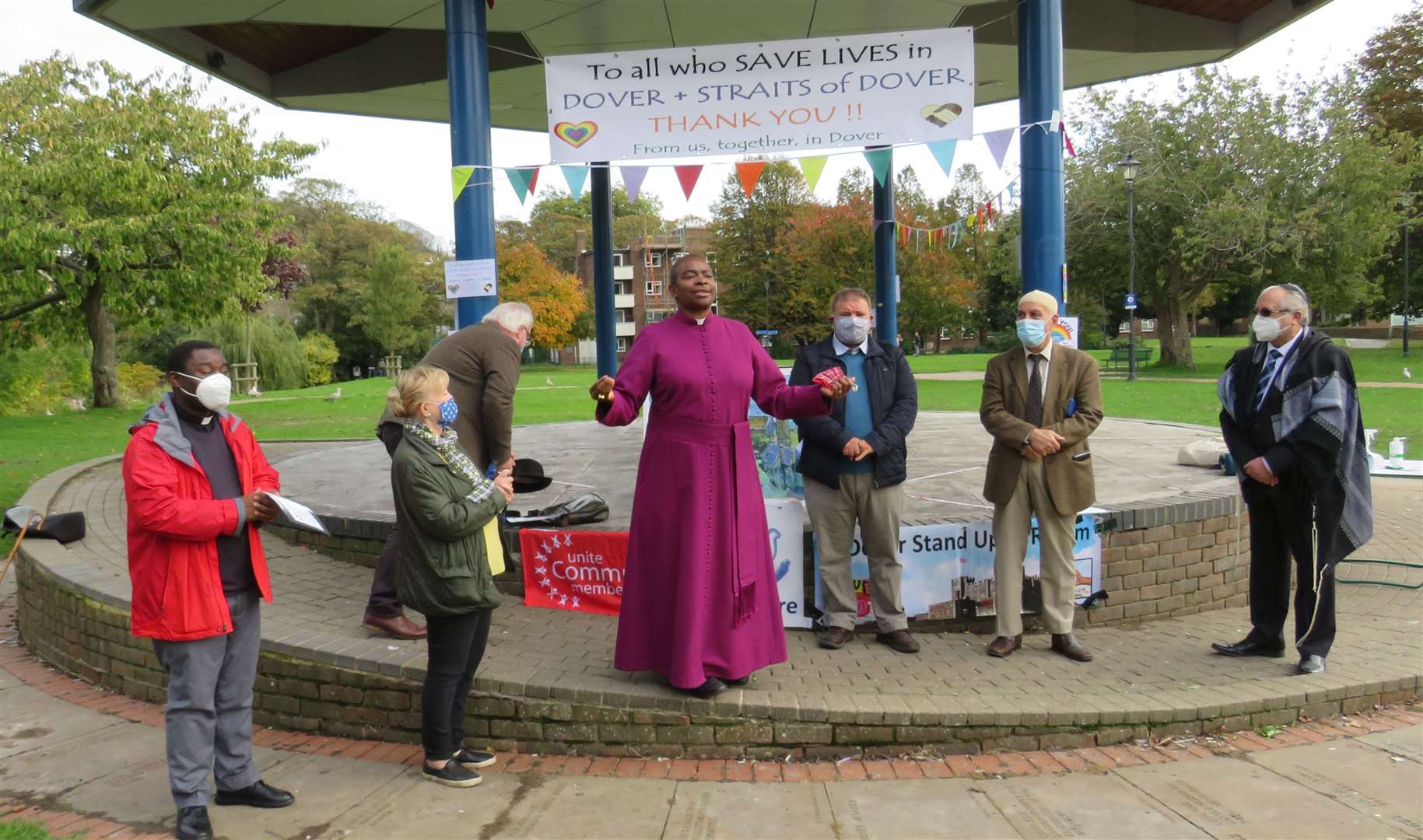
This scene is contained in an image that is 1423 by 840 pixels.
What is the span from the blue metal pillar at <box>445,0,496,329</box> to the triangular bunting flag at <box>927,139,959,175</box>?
131 inches

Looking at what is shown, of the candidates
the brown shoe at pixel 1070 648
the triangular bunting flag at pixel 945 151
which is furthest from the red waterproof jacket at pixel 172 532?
the triangular bunting flag at pixel 945 151

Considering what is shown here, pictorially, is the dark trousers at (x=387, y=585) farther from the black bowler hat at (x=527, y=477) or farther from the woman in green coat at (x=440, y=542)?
the woman in green coat at (x=440, y=542)

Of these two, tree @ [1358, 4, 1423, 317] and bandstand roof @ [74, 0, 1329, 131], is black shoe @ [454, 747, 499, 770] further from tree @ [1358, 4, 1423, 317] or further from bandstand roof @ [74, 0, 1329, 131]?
tree @ [1358, 4, 1423, 317]

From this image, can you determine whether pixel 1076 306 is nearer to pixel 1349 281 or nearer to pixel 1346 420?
pixel 1349 281

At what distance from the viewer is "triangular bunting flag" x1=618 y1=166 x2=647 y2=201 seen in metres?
7.50

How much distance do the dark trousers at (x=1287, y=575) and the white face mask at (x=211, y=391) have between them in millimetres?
5010

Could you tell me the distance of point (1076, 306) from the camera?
50625mm

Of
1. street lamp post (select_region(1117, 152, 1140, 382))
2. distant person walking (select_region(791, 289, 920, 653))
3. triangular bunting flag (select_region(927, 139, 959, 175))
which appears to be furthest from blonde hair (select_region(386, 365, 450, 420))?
street lamp post (select_region(1117, 152, 1140, 382))

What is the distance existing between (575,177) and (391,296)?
171ft

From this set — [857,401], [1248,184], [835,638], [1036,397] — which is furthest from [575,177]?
[1248,184]

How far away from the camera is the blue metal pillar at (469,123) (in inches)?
280

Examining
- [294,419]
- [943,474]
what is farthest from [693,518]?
[294,419]

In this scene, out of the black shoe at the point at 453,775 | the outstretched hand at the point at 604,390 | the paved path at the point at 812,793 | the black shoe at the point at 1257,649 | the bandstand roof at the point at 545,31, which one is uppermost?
the bandstand roof at the point at 545,31

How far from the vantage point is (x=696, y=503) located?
4.34 m
